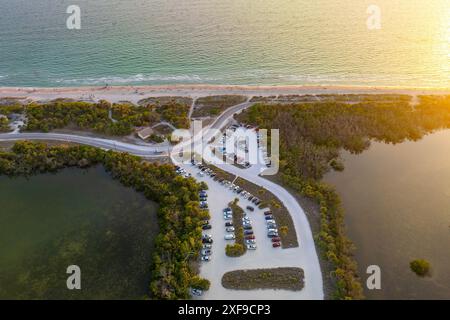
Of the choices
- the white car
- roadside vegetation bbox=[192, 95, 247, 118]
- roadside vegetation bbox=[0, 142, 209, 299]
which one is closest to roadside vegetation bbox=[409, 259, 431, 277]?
the white car

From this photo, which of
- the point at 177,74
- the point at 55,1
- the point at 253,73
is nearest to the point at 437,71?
the point at 253,73

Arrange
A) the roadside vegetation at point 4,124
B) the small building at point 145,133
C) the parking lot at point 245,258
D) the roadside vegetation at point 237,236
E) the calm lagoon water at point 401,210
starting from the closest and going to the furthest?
the parking lot at point 245,258 < the calm lagoon water at point 401,210 < the roadside vegetation at point 237,236 < the small building at point 145,133 < the roadside vegetation at point 4,124

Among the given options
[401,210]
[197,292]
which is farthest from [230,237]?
[401,210]

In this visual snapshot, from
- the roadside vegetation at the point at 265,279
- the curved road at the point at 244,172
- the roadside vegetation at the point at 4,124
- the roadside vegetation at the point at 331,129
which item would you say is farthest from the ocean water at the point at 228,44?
the roadside vegetation at the point at 265,279

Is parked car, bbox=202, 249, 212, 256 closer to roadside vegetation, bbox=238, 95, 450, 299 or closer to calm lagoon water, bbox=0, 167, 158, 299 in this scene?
calm lagoon water, bbox=0, 167, 158, 299

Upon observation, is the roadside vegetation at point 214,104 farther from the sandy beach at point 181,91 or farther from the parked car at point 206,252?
the parked car at point 206,252
